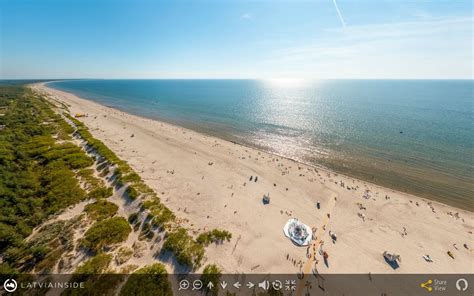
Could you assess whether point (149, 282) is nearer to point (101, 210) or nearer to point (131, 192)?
point (101, 210)

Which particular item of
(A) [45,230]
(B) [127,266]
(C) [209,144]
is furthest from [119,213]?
(C) [209,144]

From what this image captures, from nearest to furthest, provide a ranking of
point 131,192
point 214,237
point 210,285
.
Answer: point 210,285 → point 214,237 → point 131,192

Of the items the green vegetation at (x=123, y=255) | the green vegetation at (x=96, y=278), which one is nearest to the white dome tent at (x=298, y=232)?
the green vegetation at (x=123, y=255)

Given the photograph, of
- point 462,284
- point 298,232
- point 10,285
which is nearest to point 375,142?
point 462,284

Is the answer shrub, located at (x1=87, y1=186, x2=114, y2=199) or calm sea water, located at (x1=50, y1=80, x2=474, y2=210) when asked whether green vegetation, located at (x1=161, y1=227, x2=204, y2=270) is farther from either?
calm sea water, located at (x1=50, y1=80, x2=474, y2=210)

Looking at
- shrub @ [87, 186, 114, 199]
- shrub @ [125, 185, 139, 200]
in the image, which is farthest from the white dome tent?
shrub @ [87, 186, 114, 199]

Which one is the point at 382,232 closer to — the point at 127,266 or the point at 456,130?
the point at 127,266
